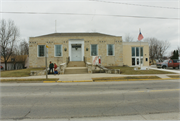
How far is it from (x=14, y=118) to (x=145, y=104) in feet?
15.8

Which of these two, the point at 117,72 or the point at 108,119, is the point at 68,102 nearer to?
the point at 108,119

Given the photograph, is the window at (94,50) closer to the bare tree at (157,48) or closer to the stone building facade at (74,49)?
the stone building facade at (74,49)

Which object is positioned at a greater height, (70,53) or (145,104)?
(70,53)

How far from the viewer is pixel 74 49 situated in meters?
26.3

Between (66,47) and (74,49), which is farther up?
A: (66,47)

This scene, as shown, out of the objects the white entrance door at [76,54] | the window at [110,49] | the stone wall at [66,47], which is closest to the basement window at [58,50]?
the stone wall at [66,47]

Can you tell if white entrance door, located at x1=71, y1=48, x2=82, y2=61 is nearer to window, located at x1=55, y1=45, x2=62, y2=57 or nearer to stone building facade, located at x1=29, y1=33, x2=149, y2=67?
stone building facade, located at x1=29, y1=33, x2=149, y2=67

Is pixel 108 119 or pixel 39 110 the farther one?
pixel 39 110

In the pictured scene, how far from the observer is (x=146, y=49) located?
103 feet

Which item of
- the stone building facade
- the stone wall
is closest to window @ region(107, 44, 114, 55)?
the stone building facade

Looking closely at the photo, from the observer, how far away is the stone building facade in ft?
81.4

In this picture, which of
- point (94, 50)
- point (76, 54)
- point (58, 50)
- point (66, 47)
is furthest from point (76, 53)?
point (94, 50)

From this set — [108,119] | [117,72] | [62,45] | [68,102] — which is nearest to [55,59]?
[62,45]

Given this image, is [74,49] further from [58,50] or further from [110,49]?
[110,49]
